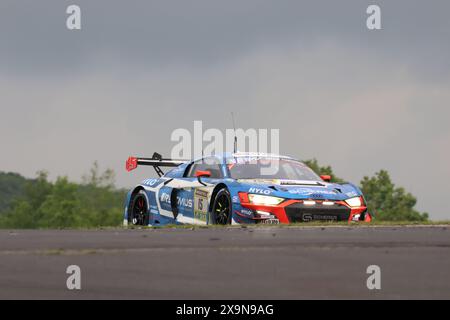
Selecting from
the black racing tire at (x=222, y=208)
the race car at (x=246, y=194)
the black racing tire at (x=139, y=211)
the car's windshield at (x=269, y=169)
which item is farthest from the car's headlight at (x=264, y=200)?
the black racing tire at (x=139, y=211)

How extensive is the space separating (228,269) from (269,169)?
11.2 meters

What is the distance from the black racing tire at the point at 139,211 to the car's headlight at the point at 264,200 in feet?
12.3

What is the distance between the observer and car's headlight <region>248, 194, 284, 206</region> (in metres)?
16.4

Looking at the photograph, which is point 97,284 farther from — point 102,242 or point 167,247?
point 102,242

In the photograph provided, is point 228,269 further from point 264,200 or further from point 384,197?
point 384,197

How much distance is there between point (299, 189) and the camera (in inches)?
663

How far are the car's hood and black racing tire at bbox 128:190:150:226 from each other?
132 inches

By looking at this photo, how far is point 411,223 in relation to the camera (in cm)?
1573

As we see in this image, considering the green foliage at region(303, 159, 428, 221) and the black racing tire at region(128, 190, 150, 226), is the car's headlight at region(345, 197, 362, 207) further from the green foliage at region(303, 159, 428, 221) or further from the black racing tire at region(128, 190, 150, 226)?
the green foliage at region(303, 159, 428, 221)

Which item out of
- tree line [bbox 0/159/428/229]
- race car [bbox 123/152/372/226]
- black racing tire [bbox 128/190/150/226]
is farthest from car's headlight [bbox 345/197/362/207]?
tree line [bbox 0/159/428/229]

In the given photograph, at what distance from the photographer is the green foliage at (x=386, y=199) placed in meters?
119
